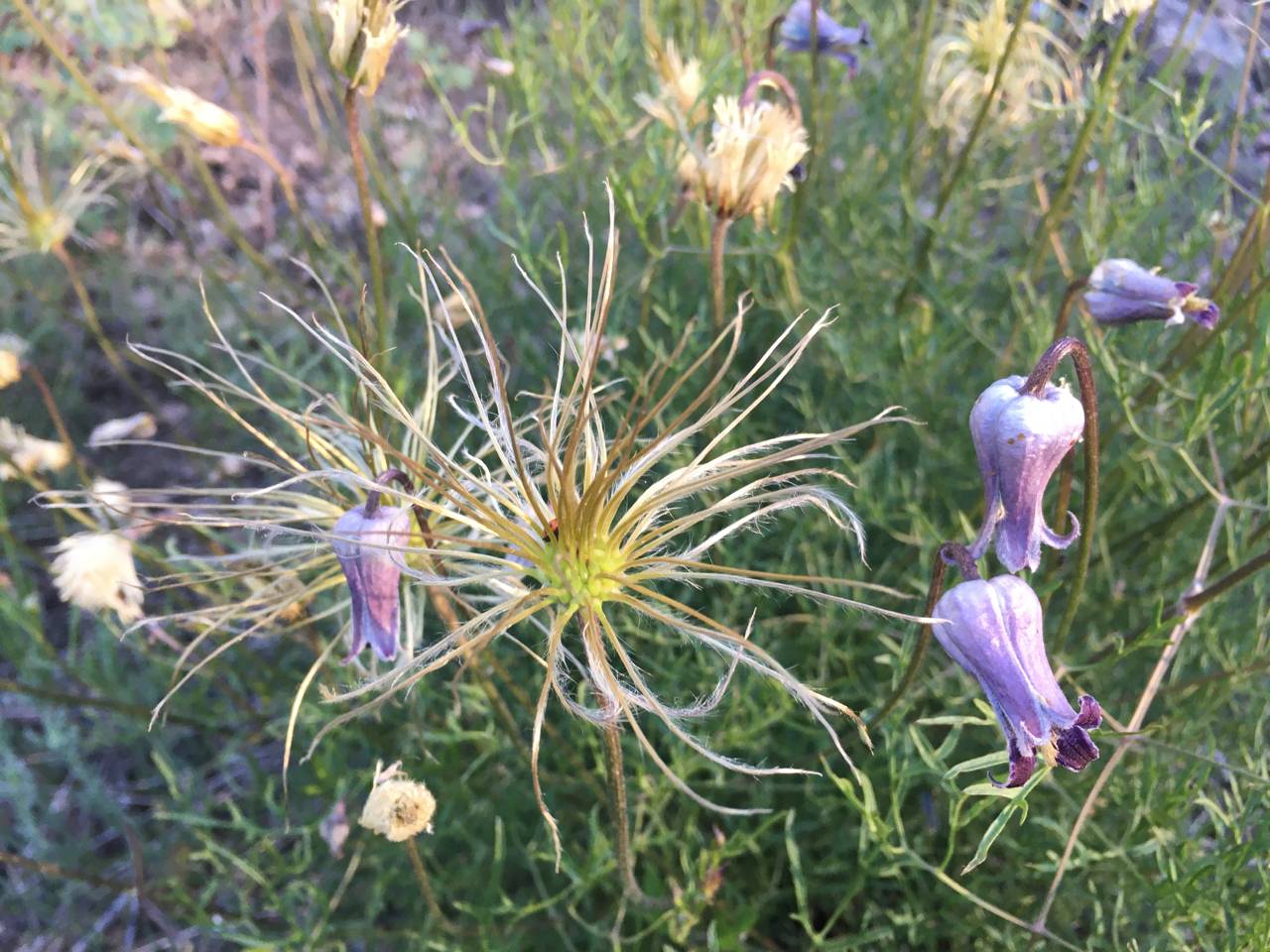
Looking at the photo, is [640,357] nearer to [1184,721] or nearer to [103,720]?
[1184,721]

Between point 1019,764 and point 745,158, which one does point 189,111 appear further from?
point 1019,764

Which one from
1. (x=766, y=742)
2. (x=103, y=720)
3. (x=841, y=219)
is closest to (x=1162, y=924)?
(x=766, y=742)

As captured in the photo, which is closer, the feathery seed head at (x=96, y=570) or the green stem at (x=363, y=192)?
the green stem at (x=363, y=192)

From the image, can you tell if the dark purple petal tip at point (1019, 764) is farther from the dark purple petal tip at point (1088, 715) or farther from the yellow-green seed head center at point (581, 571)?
the yellow-green seed head center at point (581, 571)

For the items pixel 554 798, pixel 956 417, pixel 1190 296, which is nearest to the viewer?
pixel 1190 296

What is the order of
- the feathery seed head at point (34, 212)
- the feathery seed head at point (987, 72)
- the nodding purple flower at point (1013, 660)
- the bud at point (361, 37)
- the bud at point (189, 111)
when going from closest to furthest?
the nodding purple flower at point (1013, 660) < the bud at point (361, 37) < the bud at point (189, 111) < the feathery seed head at point (34, 212) < the feathery seed head at point (987, 72)

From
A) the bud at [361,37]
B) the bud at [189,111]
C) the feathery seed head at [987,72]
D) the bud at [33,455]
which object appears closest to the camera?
the bud at [361,37]

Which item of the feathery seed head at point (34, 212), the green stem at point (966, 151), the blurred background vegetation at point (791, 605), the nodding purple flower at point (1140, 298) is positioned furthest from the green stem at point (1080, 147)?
the feathery seed head at point (34, 212)
